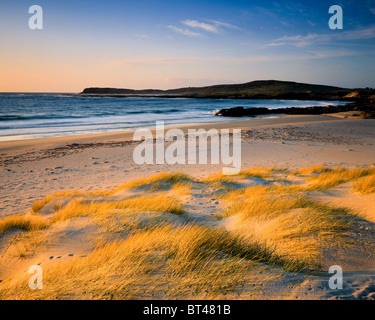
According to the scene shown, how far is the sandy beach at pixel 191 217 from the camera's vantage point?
2334mm

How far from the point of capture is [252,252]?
Answer: 292cm

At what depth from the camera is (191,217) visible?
15.3 feet

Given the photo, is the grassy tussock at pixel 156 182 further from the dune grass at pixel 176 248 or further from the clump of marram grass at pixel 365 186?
the clump of marram grass at pixel 365 186

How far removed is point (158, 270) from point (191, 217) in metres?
2.14

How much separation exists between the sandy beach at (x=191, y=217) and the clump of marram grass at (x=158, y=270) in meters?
0.02

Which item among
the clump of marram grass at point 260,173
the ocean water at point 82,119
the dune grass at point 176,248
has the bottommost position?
the dune grass at point 176,248

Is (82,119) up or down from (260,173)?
up

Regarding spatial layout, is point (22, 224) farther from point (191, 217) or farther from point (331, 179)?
point (331, 179)

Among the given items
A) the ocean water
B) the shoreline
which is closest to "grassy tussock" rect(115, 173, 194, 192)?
the shoreline

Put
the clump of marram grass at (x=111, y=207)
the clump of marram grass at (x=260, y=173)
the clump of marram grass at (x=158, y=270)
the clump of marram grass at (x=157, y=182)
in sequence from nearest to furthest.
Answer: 1. the clump of marram grass at (x=158, y=270)
2. the clump of marram grass at (x=111, y=207)
3. the clump of marram grass at (x=157, y=182)
4. the clump of marram grass at (x=260, y=173)

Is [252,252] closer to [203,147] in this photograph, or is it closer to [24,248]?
[24,248]

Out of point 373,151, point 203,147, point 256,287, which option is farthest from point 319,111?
point 256,287

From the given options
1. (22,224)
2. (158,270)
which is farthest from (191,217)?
(22,224)

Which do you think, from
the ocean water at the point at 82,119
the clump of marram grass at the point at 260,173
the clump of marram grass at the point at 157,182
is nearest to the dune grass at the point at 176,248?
the clump of marram grass at the point at 157,182
